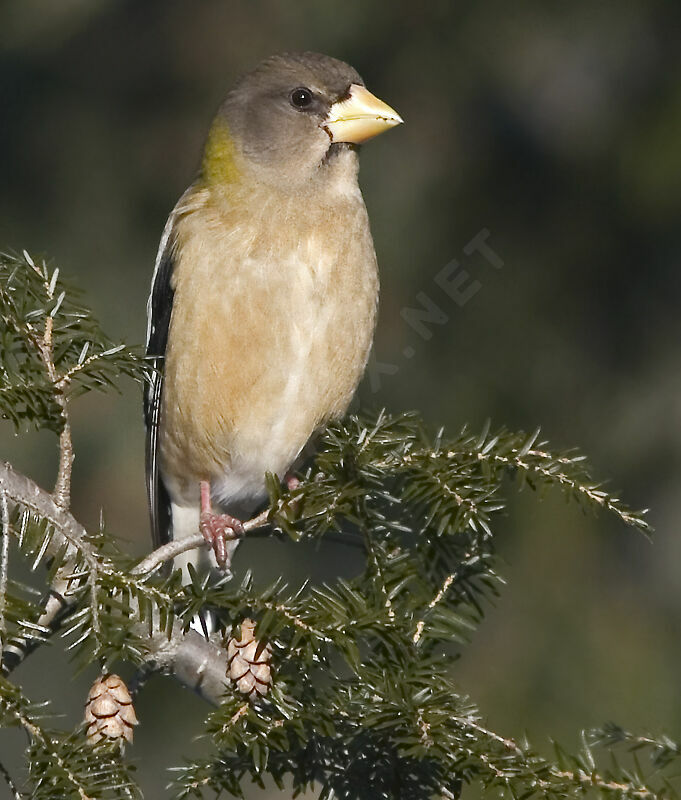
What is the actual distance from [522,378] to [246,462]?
68.4 inches

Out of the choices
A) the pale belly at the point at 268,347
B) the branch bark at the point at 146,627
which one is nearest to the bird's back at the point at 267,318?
the pale belly at the point at 268,347

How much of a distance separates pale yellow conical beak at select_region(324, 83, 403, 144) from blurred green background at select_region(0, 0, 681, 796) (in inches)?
58.5

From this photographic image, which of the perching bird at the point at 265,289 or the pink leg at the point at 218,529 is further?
the perching bird at the point at 265,289

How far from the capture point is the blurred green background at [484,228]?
4.97m

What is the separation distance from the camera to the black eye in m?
4.03

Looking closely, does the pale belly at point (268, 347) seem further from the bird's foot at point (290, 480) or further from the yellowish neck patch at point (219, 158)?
the yellowish neck patch at point (219, 158)

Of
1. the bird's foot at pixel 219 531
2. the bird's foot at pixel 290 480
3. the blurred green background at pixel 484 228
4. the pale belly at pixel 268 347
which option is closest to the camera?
the bird's foot at pixel 219 531

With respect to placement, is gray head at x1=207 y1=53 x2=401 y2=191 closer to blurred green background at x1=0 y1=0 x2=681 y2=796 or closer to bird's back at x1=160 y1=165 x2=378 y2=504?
bird's back at x1=160 y1=165 x2=378 y2=504

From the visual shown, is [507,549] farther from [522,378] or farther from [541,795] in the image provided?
[541,795]

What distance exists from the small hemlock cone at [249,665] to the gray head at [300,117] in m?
1.92

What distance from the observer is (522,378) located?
5.32 metres

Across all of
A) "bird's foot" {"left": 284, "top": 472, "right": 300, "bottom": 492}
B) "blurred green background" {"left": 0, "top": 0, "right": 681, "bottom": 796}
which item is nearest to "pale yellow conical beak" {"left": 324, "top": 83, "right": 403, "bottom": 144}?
"bird's foot" {"left": 284, "top": 472, "right": 300, "bottom": 492}

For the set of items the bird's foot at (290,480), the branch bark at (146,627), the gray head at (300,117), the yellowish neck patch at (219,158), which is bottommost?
the bird's foot at (290,480)

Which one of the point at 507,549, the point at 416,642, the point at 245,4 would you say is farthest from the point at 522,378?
the point at 416,642
